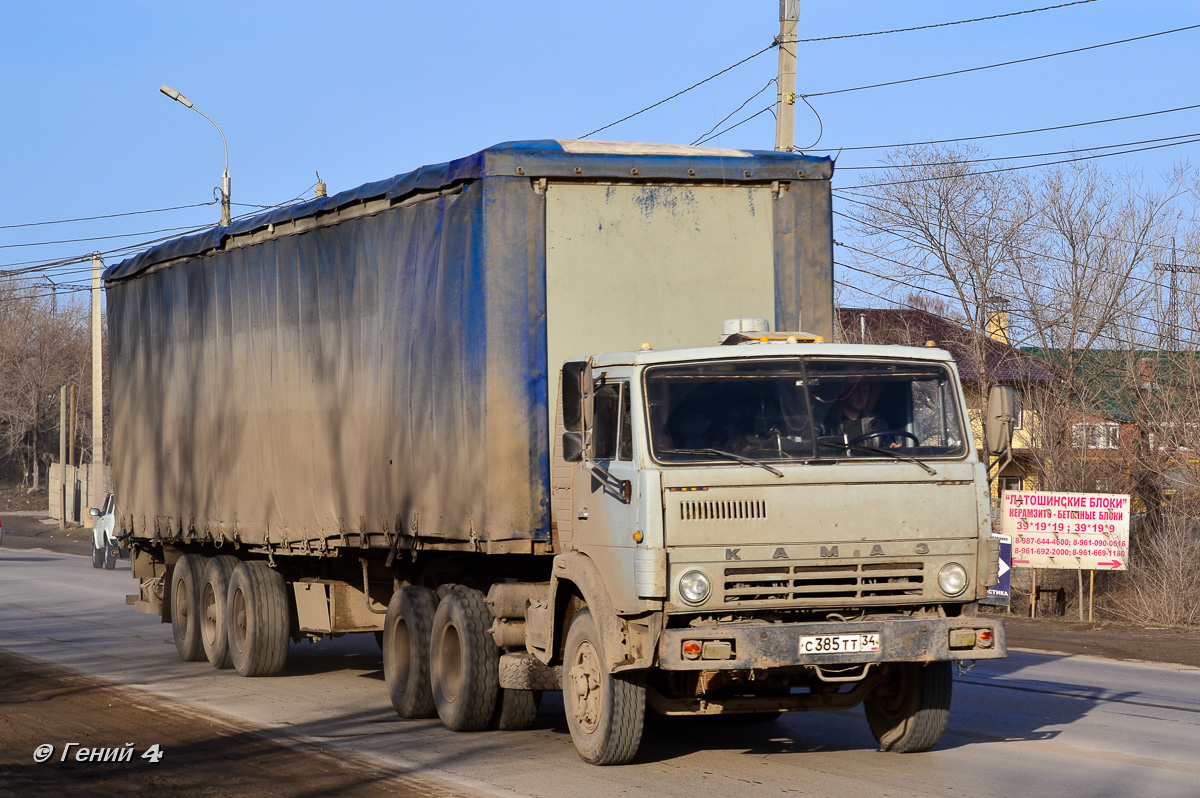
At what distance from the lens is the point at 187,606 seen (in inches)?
610

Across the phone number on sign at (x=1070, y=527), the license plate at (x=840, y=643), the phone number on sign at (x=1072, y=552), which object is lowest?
the phone number on sign at (x=1072, y=552)

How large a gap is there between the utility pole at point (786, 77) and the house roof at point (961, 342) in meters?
7.63

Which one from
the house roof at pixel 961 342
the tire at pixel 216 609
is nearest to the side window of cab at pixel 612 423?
the tire at pixel 216 609

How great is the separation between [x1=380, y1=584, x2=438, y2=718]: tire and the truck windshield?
3487mm

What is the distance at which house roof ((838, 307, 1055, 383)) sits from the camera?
27844 millimetres

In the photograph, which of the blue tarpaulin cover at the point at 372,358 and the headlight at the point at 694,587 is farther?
the blue tarpaulin cover at the point at 372,358

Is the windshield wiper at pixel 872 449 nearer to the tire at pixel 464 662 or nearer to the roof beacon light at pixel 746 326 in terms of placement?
the roof beacon light at pixel 746 326

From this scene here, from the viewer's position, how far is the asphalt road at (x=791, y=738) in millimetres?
8227

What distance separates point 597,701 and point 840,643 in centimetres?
158

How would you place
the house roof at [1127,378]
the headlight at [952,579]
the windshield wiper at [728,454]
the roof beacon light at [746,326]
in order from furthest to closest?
the house roof at [1127,378], the roof beacon light at [746,326], the headlight at [952,579], the windshield wiper at [728,454]

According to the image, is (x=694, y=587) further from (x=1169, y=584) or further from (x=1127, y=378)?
(x=1127, y=378)

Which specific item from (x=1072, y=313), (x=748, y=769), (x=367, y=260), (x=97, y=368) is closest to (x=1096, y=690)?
(x=748, y=769)

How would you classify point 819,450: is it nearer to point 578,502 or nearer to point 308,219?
point 578,502

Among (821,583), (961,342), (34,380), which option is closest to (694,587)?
Result: (821,583)
